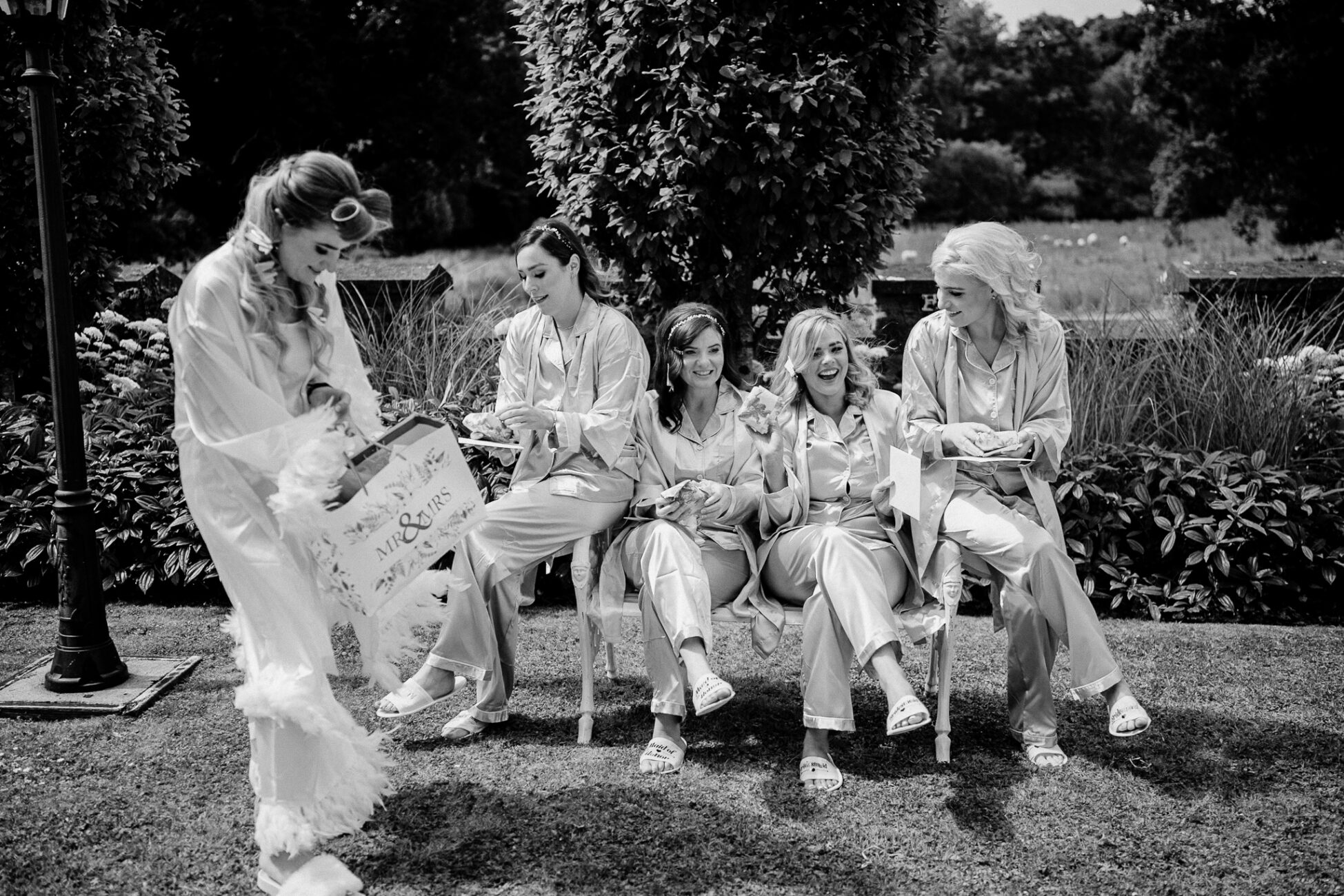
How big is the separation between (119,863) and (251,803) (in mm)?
394

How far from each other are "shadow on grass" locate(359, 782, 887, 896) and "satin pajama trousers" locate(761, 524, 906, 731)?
→ 1.55ft

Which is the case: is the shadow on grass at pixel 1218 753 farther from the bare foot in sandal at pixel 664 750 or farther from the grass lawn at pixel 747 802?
the bare foot in sandal at pixel 664 750

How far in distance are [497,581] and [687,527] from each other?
669 millimetres

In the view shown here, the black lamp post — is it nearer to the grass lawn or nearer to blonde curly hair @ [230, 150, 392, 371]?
the grass lawn

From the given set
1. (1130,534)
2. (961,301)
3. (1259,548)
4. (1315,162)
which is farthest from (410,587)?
(1315,162)

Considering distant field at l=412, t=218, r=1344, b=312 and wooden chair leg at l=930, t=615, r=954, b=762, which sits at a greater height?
distant field at l=412, t=218, r=1344, b=312

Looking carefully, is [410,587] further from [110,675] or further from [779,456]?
[110,675]

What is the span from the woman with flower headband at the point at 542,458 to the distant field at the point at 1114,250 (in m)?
4.93

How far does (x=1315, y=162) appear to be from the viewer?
2120 centimetres

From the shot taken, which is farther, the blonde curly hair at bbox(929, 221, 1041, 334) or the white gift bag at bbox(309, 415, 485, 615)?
the blonde curly hair at bbox(929, 221, 1041, 334)

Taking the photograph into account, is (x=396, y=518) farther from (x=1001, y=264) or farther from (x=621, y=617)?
(x=1001, y=264)

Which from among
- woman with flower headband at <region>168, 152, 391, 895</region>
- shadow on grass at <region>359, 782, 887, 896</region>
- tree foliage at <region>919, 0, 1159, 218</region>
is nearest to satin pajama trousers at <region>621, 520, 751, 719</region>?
shadow on grass at <region>359, 782, 887, 896</region>

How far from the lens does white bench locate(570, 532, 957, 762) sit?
3490 millimetres

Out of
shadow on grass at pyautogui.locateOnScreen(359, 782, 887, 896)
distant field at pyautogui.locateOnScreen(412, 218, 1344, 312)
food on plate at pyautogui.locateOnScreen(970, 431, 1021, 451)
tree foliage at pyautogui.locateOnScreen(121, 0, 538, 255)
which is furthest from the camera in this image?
tree foliage at pyautogui.locateOnScreen(121, 0, 538, 255)
